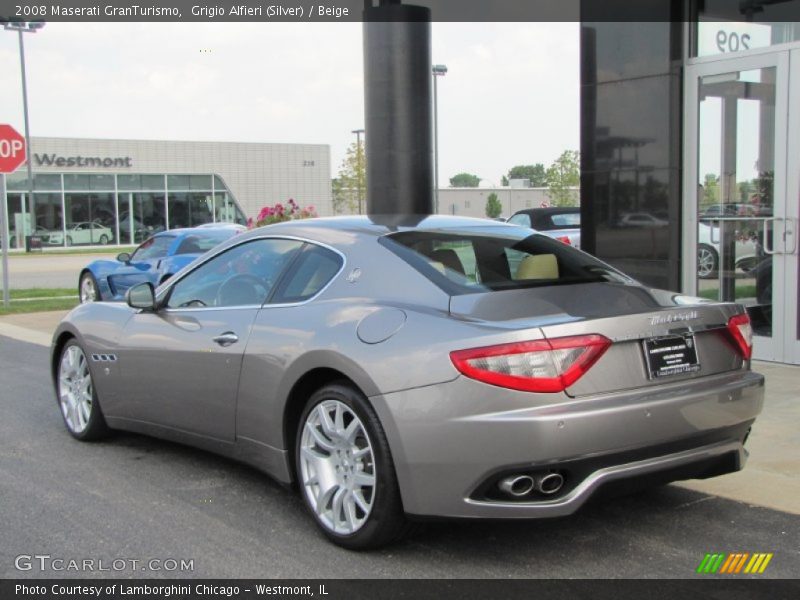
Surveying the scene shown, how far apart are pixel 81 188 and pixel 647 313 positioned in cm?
4893

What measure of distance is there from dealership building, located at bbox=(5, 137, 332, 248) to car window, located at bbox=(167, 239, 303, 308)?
4214 cm

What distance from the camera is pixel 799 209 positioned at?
8109mm

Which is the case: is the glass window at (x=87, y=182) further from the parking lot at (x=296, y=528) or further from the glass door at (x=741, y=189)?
the parking lot at (x=296, y=528)

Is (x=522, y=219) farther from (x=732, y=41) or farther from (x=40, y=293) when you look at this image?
(x=40, y=293)

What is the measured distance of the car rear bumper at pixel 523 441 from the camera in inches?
141

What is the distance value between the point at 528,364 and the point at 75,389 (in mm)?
3825

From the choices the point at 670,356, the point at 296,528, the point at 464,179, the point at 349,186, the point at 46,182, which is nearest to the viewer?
the point at 670,356

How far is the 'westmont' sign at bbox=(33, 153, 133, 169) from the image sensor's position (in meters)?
47.8

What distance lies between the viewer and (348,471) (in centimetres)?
413

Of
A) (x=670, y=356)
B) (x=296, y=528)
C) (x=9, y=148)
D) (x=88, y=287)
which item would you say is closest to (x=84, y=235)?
(x=88, y=287)

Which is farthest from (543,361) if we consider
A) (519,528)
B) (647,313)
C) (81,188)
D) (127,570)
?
(81,188)

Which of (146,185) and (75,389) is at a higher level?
(146,185)

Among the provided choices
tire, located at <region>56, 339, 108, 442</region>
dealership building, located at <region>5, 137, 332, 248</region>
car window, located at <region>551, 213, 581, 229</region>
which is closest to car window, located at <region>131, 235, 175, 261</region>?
car window, located at <region>551, 213, 581, 229</region>

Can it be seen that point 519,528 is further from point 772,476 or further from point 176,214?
point 176,214
